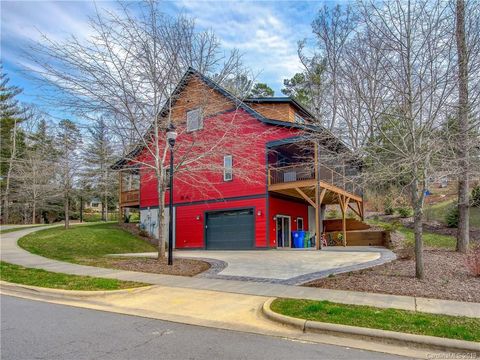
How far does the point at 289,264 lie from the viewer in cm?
1205

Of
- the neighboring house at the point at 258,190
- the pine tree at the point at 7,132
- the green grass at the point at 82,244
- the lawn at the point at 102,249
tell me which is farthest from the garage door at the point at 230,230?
the pine tree at the point at 7,132

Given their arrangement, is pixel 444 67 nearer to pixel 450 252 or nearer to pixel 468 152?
pixel 468 152

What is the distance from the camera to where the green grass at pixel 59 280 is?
8359 millimetres

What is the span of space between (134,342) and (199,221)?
16.7m

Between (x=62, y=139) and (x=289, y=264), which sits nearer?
(x=289, y=264)

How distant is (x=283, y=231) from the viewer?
68.2 ft

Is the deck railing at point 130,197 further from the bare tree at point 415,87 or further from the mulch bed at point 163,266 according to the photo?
the bare tree at point 415,87

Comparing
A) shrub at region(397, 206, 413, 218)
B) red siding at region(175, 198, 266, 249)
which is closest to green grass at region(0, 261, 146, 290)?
red siding at region(175, 198, 266, 249)

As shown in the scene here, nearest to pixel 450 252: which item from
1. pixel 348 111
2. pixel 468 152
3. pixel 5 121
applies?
pixel 468 152

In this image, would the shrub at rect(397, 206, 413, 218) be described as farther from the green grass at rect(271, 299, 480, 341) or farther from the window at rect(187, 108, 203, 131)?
the green grass at rect(271, 299, 480, 341)

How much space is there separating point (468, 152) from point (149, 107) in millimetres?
9747

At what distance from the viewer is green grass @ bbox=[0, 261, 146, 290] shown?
8.36 metres

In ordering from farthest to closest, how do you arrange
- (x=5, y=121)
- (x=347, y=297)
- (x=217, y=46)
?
(x=5, y=121) < (x=217, y=46) < (x=347, y=297)

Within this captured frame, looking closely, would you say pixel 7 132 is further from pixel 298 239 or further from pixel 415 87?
pixel 415 87
